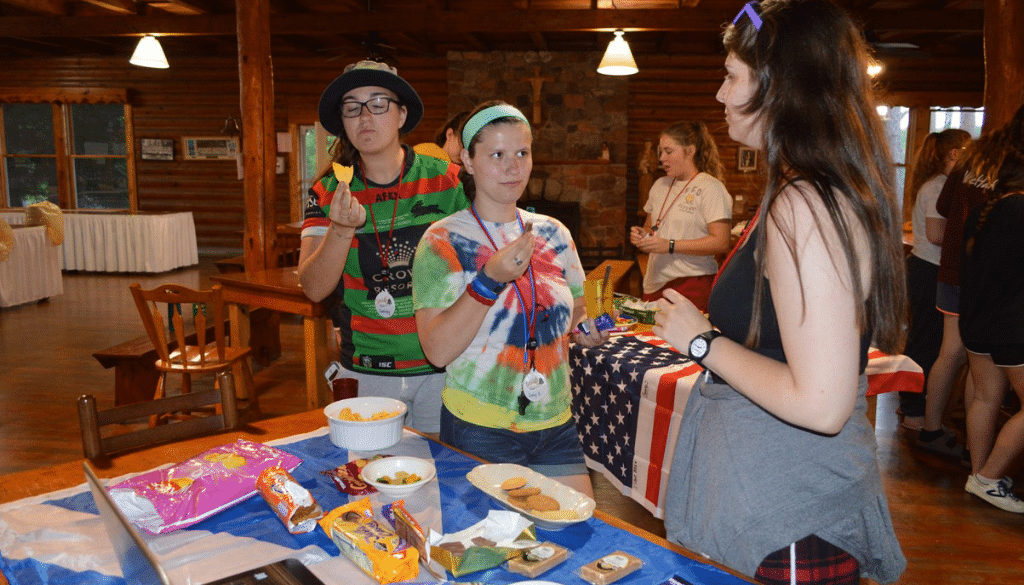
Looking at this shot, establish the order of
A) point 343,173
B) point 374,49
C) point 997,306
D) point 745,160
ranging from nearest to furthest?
point 343,173, point 997,306, point 374,49, point 745,160

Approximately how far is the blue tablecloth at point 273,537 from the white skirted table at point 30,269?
6.94 metres

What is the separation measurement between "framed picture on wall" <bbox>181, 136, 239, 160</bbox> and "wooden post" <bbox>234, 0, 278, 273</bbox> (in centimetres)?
622

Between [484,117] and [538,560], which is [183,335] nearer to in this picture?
[484,117]

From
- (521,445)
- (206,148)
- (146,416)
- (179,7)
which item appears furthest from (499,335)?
(206,148)

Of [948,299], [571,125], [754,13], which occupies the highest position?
[571,125]

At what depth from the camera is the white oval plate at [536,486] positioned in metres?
1.18

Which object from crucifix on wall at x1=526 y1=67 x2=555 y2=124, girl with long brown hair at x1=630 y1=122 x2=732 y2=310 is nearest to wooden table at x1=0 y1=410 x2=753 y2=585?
girl with long brown hair at x1=630 y1=122 x2=732 y2=310

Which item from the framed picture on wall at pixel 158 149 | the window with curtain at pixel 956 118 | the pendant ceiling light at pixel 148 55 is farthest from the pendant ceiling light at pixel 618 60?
the framed picture on wall at pixel 158 149

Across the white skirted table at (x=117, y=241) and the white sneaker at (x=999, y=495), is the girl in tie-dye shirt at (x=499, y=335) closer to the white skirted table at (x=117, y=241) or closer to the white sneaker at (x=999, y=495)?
the white sneaker at (x=999, y=495)

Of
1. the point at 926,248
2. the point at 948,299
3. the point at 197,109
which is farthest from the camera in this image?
the point at 197,109

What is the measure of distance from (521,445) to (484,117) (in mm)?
737

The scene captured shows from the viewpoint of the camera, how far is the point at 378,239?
1974 mm

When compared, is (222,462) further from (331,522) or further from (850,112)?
(850,112)

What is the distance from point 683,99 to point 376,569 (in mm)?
9961
